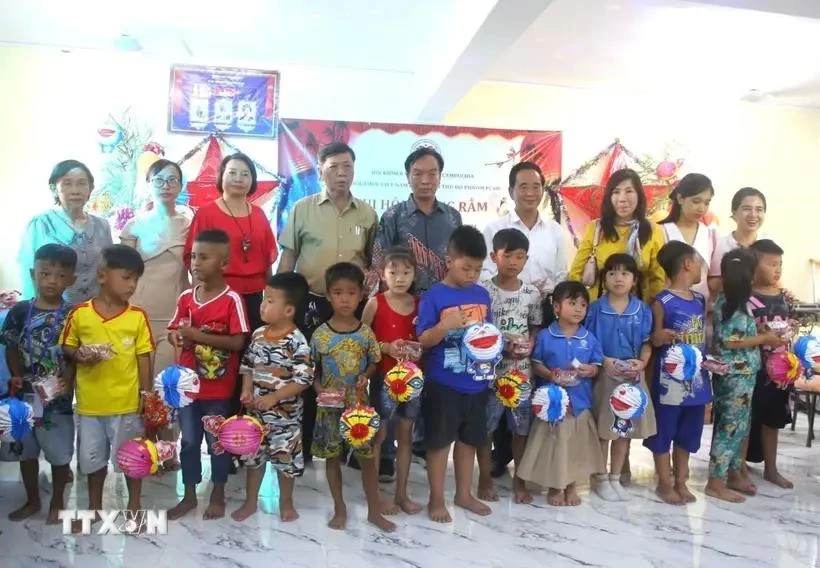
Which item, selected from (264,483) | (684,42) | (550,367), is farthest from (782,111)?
(264,483)

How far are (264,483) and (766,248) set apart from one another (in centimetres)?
273

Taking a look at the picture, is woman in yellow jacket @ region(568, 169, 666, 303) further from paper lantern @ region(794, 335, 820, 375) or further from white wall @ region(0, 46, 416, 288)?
white wall @ region(0, 46, 416, 288)

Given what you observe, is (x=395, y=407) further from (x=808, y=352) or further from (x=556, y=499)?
(x=808, y=352)

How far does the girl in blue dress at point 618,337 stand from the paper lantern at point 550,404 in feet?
1.03

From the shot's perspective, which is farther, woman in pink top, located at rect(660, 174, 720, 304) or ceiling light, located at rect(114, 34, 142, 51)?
ceiling light, located at rect(114, 34, 142, 51)

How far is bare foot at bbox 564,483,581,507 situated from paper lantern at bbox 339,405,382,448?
3.55 feet

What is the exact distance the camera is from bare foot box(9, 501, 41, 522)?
2.56 meters

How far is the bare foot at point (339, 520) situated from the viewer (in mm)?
2548

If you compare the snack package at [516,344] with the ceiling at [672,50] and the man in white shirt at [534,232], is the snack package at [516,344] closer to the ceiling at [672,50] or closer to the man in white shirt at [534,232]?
the man in white shirt at [534,232]

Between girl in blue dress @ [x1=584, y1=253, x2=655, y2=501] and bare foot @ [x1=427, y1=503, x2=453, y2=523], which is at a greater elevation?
girl in blue dress @ [x1=584, y1=253, x2=655, y2=501]

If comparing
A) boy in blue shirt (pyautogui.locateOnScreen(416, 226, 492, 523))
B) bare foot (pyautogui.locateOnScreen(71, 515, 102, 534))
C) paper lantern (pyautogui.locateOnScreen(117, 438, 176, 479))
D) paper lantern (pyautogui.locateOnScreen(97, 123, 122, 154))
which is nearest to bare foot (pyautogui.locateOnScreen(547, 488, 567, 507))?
boy in blue shirt (pyautogui.locateOnScreen(416, 226, 492, 523))

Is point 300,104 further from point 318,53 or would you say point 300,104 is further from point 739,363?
point 739,363

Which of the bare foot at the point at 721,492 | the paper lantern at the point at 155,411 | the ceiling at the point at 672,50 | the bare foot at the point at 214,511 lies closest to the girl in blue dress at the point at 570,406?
the bare foot at the point at 721,492

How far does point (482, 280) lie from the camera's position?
290 cm
